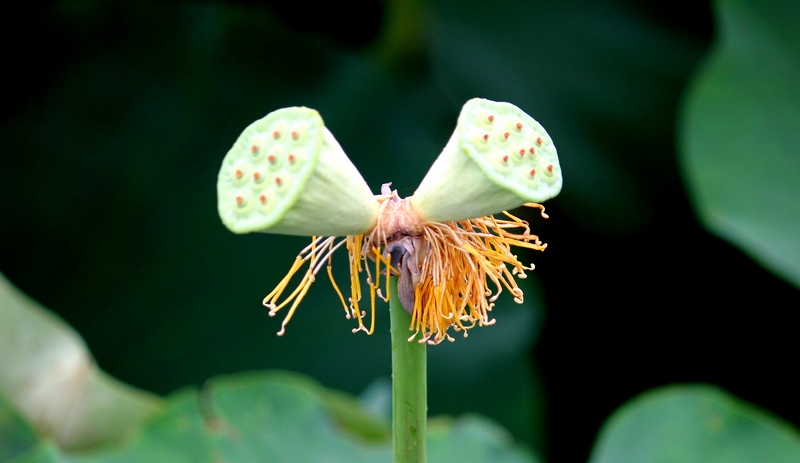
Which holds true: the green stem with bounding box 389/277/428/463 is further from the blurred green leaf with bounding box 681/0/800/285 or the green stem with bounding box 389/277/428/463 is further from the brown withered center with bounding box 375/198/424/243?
the blurred green leaf with bounding box 681/0/800/285

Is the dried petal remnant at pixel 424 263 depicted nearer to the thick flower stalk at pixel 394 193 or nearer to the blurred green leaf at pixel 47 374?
the thick flower stalk at pixel 394 193

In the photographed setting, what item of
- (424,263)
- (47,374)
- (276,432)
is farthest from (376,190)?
(424,263)

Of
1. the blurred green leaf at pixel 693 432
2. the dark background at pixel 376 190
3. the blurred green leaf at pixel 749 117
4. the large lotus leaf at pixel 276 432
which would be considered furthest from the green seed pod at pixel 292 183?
the dark background at pixel 376 190

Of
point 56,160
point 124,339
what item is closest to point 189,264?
point 124,339

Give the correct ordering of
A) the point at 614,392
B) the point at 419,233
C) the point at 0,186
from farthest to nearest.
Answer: the point at 614,392 < the point at 0,186 < the point at 419,233

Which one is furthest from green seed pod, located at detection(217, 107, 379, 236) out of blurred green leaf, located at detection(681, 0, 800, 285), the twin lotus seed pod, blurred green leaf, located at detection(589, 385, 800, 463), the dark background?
the dark background

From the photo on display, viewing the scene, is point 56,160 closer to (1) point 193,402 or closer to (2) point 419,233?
(1) point 193,402
